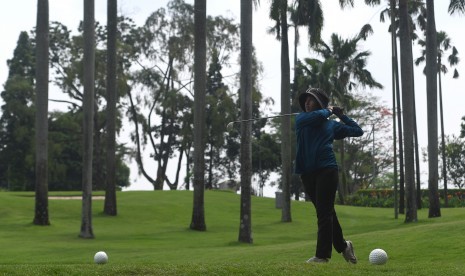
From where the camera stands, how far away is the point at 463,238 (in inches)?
830

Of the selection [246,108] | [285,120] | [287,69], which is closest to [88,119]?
[246,108]

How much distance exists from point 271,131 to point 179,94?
67.2 ft

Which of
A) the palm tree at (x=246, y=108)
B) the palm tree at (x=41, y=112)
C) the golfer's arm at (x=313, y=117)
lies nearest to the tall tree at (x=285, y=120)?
the palm tree at (x=246, y=108)

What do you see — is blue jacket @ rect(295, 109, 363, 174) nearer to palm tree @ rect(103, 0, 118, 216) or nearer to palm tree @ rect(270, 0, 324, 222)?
palm tree @ rect(270, 0, 324, 222)

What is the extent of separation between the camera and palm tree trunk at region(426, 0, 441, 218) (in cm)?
3678

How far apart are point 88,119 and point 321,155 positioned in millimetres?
22506

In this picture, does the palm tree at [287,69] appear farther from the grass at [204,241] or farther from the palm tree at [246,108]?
the palm tree at [246,108]

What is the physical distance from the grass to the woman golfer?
1.70 feet

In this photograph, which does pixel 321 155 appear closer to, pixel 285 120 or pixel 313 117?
pixel 313 117

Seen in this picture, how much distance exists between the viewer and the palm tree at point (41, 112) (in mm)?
34562

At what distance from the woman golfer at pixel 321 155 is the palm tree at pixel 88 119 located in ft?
70.6

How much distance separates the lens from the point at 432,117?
3759 cm

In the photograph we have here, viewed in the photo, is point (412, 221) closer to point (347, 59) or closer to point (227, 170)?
point (347, 59)

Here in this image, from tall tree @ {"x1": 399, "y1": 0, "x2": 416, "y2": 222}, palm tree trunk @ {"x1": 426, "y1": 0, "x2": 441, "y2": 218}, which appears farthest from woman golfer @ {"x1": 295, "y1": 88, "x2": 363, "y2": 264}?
palm tree trunk @ {"x1": 426, "y1": 0, "x2": 441, "y2": 218}
